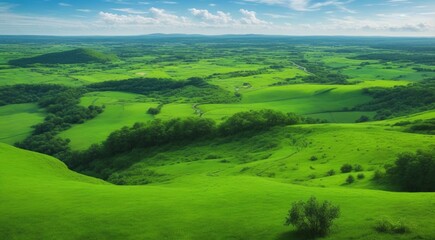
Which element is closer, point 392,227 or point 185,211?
point 392,227

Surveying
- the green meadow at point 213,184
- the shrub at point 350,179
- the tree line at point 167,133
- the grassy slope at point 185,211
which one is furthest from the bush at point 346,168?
the tree line at point 167,133

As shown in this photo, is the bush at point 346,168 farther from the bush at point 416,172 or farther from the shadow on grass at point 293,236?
the shadow on grass at point 293,236

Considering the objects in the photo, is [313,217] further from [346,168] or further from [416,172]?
[346,168]

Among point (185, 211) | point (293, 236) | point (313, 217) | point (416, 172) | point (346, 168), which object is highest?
point (313, 217)

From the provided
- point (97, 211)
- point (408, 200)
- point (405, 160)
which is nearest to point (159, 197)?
point (97, 211)

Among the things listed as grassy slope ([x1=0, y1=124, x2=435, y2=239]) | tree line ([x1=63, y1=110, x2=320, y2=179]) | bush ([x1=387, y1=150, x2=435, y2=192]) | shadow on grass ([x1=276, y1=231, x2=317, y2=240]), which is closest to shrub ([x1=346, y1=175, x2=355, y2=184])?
bush ([x1=387, y1=150, x2=435, y2=192])

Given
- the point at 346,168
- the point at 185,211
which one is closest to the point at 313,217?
the point at 185,211
